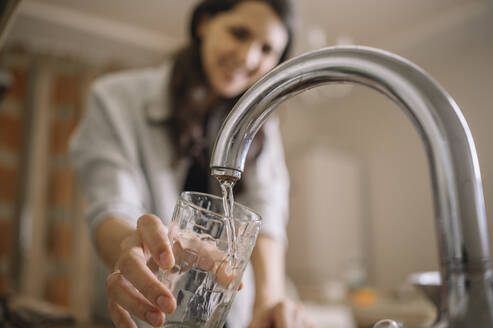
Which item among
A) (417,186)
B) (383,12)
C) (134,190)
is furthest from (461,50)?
(134,190)

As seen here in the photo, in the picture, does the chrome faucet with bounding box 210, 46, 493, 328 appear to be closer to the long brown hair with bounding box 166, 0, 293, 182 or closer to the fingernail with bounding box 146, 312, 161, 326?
the fingernail with bounding box 146, 312, 161, 326

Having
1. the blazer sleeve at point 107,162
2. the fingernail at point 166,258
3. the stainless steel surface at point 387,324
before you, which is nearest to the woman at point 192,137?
the blazer sleeve at point 107,162

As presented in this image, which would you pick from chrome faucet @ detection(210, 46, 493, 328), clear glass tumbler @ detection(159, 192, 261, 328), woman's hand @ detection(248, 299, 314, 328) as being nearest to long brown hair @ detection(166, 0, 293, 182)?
woman's hand @ detection(248, 299, 314, 328)

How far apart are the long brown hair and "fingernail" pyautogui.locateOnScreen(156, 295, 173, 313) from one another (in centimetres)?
69

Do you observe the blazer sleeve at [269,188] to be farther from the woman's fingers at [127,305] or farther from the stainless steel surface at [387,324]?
the stainless steel surface at [387,324]

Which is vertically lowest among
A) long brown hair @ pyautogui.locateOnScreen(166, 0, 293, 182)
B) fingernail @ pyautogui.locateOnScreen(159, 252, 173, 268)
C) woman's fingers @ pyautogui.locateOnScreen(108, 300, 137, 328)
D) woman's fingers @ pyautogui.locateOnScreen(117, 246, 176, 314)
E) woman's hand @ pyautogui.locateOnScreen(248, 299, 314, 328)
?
woman's hand @ pyautogui.locateOnScreen(248, 299, 314, 328)

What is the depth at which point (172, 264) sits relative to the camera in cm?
39

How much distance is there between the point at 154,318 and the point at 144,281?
4 centimetres

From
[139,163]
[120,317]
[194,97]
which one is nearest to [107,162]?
[139,163]

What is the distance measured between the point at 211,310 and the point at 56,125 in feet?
13.1

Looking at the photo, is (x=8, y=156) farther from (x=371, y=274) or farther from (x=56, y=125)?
(x=371, y=274)

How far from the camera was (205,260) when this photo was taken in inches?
15.3

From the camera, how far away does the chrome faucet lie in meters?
0.25

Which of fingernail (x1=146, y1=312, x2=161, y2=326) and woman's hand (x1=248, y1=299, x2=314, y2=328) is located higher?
fingernail (x1=146, y1=312, x2=161, y2=326)
